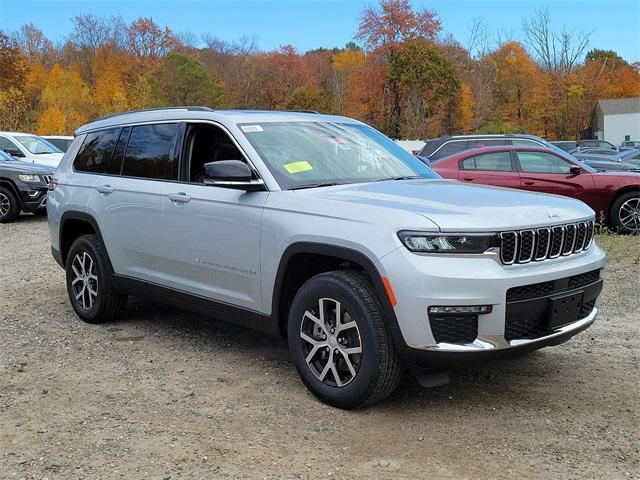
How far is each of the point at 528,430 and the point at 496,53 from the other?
62877mm

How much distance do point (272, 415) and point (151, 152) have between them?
2525 mm

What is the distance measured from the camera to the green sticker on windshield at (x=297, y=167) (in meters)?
4.43

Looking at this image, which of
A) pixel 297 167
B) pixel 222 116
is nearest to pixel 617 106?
pixel 222 116

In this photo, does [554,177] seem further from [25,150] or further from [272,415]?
[25,150]

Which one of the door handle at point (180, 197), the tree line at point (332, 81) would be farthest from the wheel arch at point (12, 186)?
A: the tree line at point (332, 81)

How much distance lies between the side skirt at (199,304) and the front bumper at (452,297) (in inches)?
42.4

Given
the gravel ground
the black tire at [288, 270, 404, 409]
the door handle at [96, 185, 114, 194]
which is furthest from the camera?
the door handle at [96, 185, 114, 194]

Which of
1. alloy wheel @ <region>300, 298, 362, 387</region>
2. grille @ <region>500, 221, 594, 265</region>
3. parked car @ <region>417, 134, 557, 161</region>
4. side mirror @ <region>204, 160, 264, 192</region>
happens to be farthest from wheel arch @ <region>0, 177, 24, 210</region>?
grille @ <region>500, 221, 594, 265</region>

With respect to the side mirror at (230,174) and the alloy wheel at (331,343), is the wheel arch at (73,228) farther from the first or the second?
the alloy wheel at (331,343)

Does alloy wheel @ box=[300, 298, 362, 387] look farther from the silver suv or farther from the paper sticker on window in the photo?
the paper sticker on window

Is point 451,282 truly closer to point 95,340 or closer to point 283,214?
point 283,214

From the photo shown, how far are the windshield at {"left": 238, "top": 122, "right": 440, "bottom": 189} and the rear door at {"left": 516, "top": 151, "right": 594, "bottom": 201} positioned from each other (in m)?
6.23

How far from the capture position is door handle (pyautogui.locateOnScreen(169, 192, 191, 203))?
4.79m

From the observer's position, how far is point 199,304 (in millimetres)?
4770
